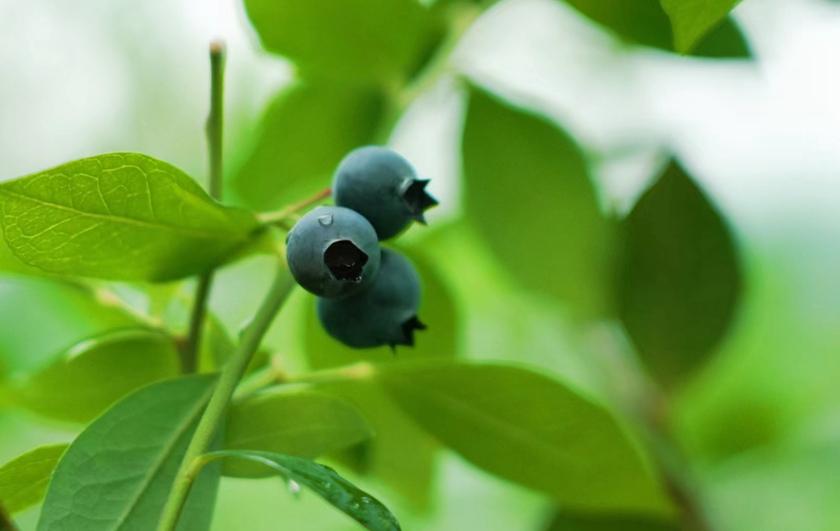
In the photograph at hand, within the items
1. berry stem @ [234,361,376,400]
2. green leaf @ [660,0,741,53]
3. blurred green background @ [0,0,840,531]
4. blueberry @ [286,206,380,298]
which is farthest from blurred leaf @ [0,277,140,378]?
green leaf @ [660,0,741,53]

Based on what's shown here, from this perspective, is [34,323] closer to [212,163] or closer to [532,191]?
[532,191]

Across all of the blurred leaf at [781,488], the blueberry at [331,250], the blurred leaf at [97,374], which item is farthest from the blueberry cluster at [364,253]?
the blurred leaf at [781,488]

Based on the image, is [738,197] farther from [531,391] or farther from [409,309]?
[409,309]

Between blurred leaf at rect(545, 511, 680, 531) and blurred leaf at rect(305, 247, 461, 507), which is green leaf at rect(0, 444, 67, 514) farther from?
blurred leaf at rect(545, 511, 680, 531)

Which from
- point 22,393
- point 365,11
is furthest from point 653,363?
point 22,393

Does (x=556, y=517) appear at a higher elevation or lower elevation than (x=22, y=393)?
higher

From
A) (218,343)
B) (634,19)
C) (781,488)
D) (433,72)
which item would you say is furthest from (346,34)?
(781,488)
